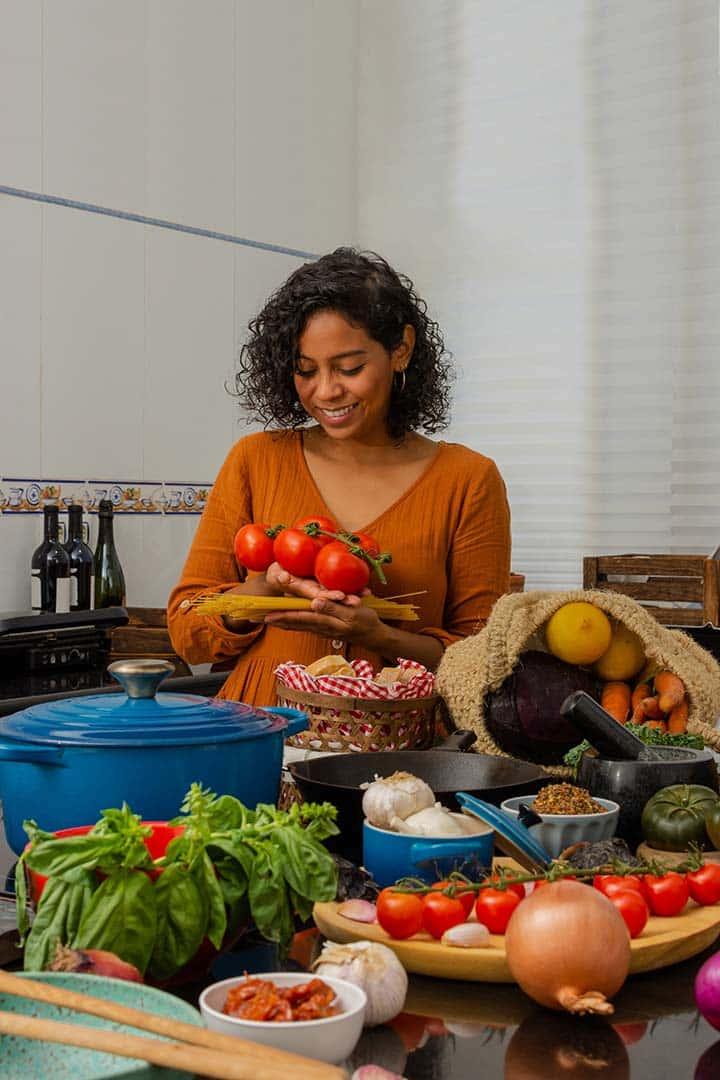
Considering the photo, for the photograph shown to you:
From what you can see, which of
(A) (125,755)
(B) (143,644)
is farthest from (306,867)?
(B) (143,644)

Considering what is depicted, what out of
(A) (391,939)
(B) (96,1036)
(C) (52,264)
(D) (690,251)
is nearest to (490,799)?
(A) (391,939)

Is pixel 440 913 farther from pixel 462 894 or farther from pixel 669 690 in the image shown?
pixel 669 690

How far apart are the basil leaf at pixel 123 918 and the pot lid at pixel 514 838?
31 cm

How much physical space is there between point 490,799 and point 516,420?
377 cm

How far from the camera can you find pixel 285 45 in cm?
495

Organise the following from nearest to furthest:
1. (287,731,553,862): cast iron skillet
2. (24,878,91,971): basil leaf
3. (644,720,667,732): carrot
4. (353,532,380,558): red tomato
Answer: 1. (24,878,91,971): basil leaf
2. (287,731,553,862): cast iron skillet
3. (644,720,667,732): carrot
4. (353,532,380,558): red tomato

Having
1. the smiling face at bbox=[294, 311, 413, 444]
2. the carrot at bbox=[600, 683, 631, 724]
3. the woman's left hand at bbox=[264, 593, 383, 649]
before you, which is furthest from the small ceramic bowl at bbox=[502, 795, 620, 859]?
the smiling face at bbox=[294, 311, 413, 444]

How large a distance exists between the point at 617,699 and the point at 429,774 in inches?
18.3

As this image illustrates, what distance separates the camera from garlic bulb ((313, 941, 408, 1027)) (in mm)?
807

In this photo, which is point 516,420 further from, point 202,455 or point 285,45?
point 285,45

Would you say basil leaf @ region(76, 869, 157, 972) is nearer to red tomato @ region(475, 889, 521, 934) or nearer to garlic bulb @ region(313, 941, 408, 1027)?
garlic bulb @ region(313, 941, 408, 1027)

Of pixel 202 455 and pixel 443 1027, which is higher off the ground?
pixel 202 455

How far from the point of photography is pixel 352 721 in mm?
1503

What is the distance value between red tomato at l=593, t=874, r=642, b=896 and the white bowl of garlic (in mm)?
91
